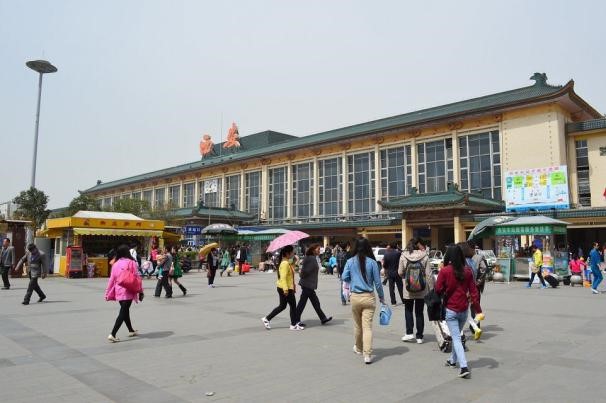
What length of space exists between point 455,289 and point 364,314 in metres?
1.29

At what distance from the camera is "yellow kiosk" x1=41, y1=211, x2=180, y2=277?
23703 millimetres

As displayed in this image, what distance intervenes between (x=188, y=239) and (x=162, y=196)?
2133 centimetres

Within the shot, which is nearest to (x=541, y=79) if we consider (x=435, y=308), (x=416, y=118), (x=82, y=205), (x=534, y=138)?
(x=534, y=138)

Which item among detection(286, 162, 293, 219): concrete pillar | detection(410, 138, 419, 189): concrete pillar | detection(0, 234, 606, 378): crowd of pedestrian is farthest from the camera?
detection(286, 162, 293, 219): concrete pillar

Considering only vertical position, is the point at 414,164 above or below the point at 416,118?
below

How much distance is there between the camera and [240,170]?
183 feet

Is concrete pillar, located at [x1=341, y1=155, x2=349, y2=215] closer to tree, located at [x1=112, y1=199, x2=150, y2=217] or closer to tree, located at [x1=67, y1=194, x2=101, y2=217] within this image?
tree, located at [x1=112, y1=199, x2=150, y2=217]

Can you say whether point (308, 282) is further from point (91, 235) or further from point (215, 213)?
point (215, 213)

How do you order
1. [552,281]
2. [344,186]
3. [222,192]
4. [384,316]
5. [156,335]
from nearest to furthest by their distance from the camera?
[384,316], [156,335], [552,281], [344,186], [222,192]

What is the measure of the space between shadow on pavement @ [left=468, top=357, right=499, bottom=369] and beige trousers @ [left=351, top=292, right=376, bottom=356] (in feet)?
4.62

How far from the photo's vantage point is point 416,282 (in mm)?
7508

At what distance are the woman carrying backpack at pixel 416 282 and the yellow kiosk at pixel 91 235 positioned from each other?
20.0 meters

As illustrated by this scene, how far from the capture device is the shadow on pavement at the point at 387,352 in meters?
6.79

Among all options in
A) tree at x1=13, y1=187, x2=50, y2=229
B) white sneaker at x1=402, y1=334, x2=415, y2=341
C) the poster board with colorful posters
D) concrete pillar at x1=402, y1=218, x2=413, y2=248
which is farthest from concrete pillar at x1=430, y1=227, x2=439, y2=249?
white sneaker at x1=402, y1=334, x2=415, y2=341
